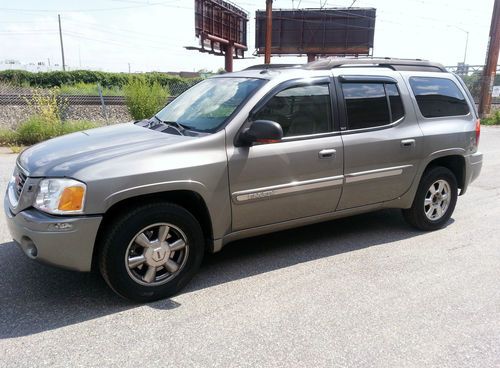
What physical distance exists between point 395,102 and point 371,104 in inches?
13.4

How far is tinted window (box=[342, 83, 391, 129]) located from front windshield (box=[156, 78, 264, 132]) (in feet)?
3.05

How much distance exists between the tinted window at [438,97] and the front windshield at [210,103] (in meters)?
1.94

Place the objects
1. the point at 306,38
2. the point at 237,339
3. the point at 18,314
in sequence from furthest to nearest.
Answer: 1. the point at 306,38
2. the point at 18,314
3. the point at 237,339

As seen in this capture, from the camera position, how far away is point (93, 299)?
3357 millimetres

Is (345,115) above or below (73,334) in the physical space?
above

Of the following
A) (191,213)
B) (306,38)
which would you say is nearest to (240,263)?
(191,213)

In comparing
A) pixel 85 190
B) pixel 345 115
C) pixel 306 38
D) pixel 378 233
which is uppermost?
pixel 306 38

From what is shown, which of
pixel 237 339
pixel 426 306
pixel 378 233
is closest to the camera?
pixel 237 339

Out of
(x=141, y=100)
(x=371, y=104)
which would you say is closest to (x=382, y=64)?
(x=371, y=104)

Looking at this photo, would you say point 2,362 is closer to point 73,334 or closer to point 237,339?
point 73,334

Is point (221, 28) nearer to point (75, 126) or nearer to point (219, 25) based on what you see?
point (219, 25)

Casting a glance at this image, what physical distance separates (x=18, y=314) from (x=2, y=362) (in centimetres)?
56

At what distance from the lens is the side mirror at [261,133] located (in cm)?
346

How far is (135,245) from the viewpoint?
3.27m
